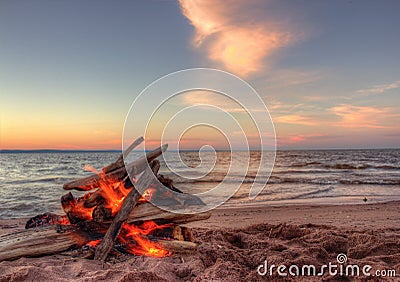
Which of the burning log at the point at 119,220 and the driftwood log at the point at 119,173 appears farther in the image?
the driftwood log at the point at 119,173

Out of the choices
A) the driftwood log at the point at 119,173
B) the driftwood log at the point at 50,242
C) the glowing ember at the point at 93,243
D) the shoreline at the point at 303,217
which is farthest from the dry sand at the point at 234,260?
the shoreline at the point at 303,217

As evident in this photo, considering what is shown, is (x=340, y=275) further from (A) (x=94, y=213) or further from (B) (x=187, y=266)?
(A) (x=94, y=213)

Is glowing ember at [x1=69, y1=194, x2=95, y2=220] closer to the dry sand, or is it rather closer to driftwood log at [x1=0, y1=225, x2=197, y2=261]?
driftwood log at [x1=0, y1=225, x2=197, y2=261]

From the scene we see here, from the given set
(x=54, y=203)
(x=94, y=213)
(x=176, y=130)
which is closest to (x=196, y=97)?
(x=176, y=130)

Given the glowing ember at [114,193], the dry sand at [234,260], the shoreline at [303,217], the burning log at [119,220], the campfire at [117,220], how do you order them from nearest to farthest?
the dry sand at [234,260] → the burning log at [119,220] → the campfire at [117,220] → the glowing ember at [114,193] → the shoreline at [303,217]

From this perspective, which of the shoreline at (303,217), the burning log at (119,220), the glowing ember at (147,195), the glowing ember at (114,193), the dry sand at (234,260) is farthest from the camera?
the shoreline at (303,217)

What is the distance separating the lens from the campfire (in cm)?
479

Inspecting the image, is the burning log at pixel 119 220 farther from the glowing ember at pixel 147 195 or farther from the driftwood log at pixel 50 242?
the driftwood log at pixel 50 242

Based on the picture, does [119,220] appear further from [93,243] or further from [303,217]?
[303,217]

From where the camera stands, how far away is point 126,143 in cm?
520

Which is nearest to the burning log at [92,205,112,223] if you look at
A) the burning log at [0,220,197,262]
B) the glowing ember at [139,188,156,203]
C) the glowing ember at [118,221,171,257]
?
the glowing ember at [118,221,171,257]

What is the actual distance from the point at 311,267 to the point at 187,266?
5.50ft

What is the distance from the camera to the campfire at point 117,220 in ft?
15.7

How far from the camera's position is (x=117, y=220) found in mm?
4785
